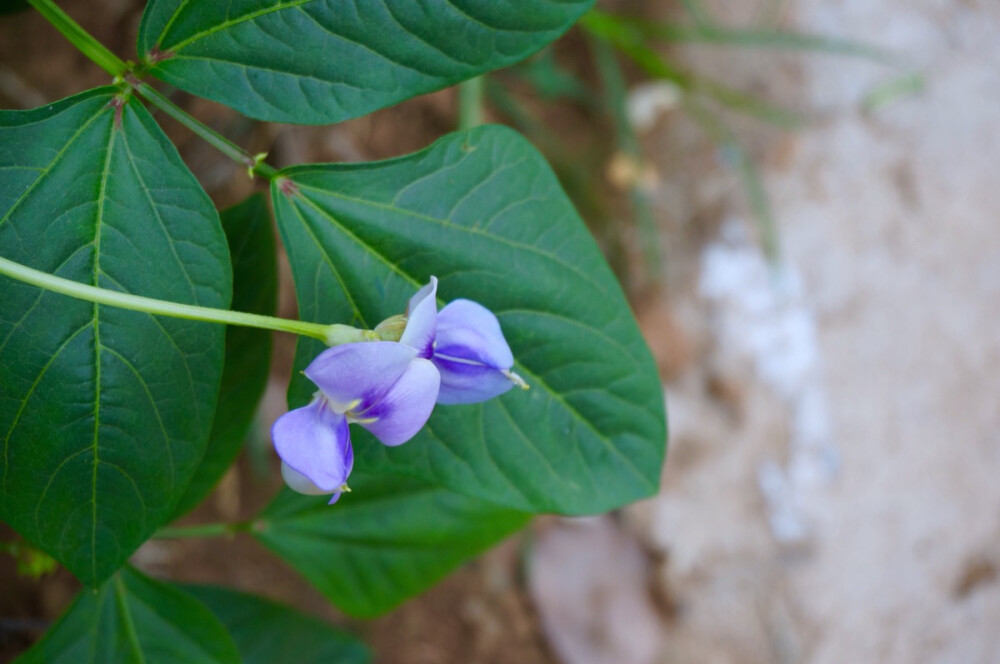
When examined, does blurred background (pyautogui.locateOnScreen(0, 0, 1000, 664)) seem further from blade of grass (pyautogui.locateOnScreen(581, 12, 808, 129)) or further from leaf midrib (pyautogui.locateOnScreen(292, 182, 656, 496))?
leaf midrib (pyautogui.locateOnScreen(292, 182, 656, 496))

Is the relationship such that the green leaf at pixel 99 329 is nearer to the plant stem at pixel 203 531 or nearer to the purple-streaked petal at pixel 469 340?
the purple-streaked petal at pixel 469 340

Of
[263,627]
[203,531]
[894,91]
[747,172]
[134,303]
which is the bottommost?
[263,627]

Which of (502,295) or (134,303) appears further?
(502,295)

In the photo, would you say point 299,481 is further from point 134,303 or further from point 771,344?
point 771,344

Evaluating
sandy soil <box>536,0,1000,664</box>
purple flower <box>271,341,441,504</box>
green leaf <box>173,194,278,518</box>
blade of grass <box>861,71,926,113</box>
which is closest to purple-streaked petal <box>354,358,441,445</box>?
purple flower <box>271,341,441,504</box>

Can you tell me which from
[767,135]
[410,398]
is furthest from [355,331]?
[767,135]

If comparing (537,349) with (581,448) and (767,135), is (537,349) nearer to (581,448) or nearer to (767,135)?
(581,448)

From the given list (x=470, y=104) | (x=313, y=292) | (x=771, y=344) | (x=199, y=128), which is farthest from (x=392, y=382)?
(x=771, y=344)
